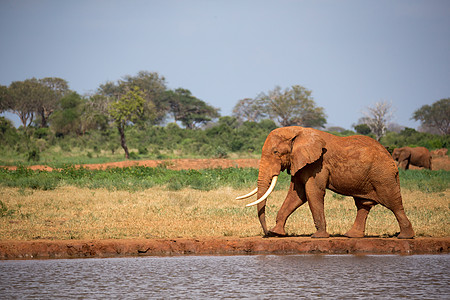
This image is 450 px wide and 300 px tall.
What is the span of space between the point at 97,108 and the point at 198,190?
26356 millimetres

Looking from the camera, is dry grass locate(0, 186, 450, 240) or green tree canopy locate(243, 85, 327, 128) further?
→ green tree canopy locate(243, 85, 327, 128)

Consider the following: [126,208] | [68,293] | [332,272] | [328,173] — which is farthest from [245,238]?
[126,208]

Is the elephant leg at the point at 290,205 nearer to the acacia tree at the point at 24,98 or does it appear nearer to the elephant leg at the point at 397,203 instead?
the elephant leg at the point at 397,203

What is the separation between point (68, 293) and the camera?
24.1 ft

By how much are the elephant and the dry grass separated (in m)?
0.85

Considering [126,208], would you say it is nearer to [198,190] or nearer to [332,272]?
[198,190]

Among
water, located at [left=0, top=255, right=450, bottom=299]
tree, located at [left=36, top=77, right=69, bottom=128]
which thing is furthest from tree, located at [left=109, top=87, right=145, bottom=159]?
water, located at [left=0, top=255, right=450, bottom=299]

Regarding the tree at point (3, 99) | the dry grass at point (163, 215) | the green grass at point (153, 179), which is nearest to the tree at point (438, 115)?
the tree at point (3, 99)

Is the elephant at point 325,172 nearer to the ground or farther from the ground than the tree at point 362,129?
nearer to the ground

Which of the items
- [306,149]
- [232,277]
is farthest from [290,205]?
[232,277]

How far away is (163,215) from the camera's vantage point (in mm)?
14398

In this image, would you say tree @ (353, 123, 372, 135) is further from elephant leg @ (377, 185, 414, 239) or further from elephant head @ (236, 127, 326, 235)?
elephant head @ (236, 127, 326, 235)

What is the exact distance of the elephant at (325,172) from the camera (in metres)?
10.6

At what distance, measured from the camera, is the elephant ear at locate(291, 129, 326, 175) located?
412 inches
